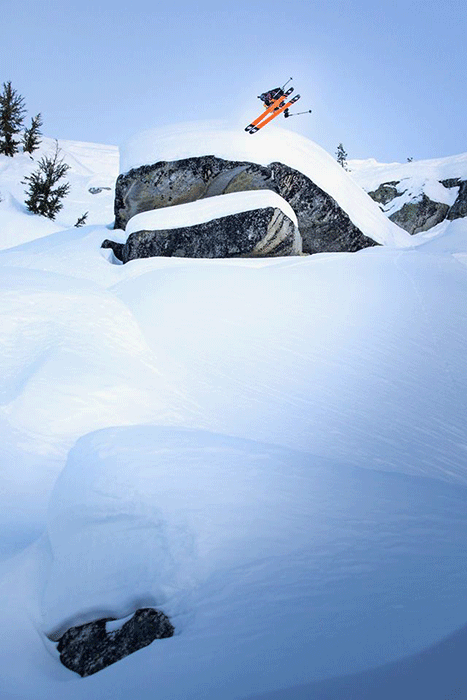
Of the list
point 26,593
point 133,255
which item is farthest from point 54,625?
point 133,255

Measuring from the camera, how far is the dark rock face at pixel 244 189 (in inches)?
348

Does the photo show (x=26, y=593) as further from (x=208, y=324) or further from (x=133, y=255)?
(x=133, y=255)

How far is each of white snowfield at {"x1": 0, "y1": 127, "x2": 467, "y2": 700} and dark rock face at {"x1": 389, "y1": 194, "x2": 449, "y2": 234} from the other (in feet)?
87.7

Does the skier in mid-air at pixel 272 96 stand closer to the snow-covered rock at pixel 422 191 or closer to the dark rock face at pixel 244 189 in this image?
the dark rock face at pixel 244 189

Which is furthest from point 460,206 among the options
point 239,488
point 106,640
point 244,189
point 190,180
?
point 106,640

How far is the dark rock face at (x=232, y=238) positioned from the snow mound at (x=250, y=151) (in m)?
1.91

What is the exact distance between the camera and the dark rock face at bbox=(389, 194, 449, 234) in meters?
28.1

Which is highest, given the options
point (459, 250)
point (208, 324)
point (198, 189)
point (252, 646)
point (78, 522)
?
point (198, 189)

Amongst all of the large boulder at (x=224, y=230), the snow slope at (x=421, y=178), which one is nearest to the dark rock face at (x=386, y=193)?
the snow slope at (x=421, y=178)

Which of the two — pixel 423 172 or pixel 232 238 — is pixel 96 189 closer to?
pixel 232 238

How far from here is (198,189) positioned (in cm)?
903

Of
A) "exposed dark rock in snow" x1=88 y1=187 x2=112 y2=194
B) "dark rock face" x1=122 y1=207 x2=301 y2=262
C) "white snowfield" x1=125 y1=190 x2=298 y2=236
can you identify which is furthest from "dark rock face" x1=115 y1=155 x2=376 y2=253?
"exposed dark rock in snow" x1=88 y1=187 x2=112 y2=194

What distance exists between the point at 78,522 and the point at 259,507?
3.17ft

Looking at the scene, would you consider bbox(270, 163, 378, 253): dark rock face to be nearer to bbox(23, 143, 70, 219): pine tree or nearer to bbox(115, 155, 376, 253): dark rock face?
bbox(115, 155, 376, 253): dark rock face
